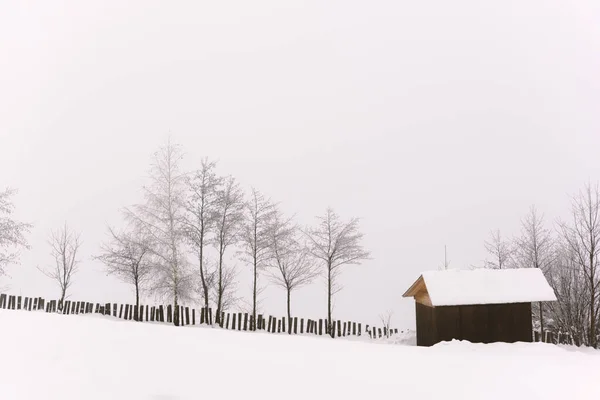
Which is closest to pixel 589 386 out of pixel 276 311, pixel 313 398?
pixel 313 398

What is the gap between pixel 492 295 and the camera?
65.1ft

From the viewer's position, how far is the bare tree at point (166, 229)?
22.5 meters

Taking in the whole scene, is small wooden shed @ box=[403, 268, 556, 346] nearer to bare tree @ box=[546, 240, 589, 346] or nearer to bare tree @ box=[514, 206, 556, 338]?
bare tree @ box=[546, 240, 589, 346]

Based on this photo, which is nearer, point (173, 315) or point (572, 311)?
point (173, 315)

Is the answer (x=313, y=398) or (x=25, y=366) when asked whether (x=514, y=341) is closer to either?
(x=313, y=398)

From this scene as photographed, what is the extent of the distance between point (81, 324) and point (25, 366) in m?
2.53

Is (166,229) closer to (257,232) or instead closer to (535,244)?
(257,232)

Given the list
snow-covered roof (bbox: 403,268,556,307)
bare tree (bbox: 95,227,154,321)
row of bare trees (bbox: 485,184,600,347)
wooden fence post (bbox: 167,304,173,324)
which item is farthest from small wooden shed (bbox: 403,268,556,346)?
bare tree (bbox: 95,227,154,321)

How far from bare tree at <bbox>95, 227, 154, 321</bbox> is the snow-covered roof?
15826mm

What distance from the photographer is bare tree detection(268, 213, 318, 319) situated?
84.3 feet

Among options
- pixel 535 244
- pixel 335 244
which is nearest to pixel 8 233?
pixel 335 244

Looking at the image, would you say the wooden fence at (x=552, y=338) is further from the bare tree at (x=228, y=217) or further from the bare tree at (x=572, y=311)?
the bare tree at (x=228, y=217)

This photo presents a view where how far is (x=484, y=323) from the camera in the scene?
19797 millimetres

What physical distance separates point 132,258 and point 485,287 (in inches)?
780
